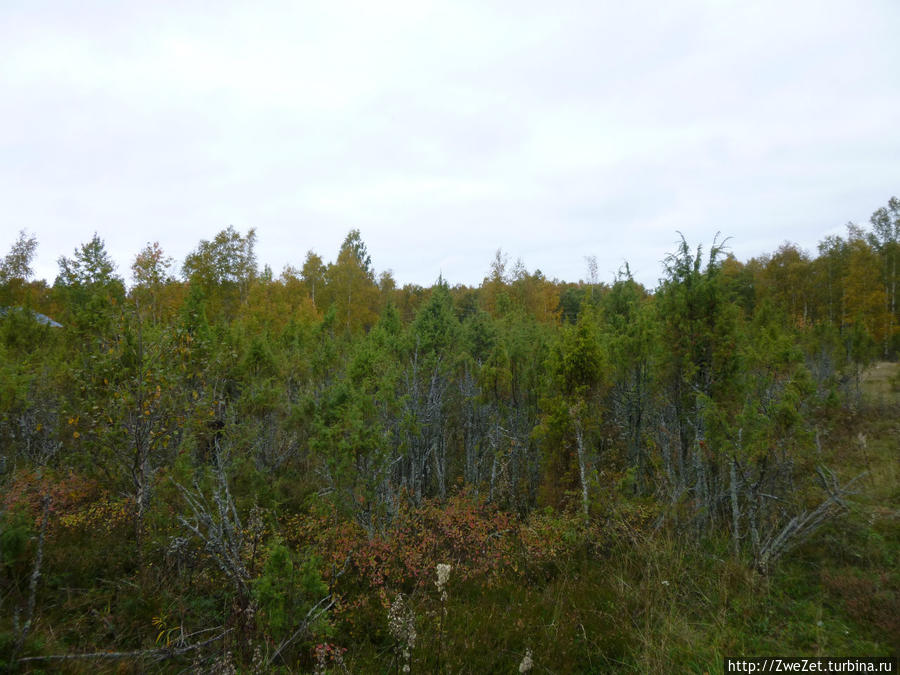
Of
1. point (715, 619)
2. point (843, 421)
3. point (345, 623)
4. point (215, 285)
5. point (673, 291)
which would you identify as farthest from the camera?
point (215, 285)

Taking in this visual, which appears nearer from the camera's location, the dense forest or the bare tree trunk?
A: the dense forest

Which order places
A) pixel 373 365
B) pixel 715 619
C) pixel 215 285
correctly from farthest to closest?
pixel 215 285, pixel 373 365, pixel 715 619

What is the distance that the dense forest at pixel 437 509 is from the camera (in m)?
4.04

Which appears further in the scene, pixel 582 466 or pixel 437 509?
pixel 437 509

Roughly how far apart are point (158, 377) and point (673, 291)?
8.21m

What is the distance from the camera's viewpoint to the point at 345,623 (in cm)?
497

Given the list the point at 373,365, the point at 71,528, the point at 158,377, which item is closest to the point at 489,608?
the point at 373,365

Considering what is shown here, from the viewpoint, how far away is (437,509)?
784cm

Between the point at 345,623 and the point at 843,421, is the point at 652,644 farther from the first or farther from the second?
the point at 843,421

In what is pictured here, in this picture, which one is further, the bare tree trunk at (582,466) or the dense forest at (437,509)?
the bare tree trunk at (582,466)

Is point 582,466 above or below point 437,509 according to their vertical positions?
above

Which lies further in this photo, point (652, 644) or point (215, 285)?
point (215, 285)

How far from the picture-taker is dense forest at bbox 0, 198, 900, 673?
13.2 feet

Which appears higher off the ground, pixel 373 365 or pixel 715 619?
pixel 373 365
